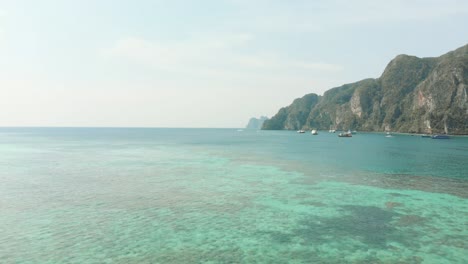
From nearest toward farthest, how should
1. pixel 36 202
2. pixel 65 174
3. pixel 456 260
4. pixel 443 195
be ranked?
pixel 456 260 → pixel 36 202 → pixel 443 195 → pixel 65 174

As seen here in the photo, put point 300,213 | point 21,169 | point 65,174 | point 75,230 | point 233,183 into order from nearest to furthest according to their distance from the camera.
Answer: point 75,230, point 300,213, point 233,183, point 65,174, point 21,169

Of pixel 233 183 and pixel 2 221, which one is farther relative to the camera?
pixel 233 183

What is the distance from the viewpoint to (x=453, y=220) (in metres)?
30.5

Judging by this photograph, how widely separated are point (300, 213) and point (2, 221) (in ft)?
94.8

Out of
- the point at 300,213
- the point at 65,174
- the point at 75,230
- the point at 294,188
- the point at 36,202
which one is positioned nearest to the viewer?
the point at 75,230

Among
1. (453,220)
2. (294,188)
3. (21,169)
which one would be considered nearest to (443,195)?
(453,220)

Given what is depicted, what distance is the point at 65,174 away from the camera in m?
59.2

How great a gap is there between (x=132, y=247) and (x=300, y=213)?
17317 mm

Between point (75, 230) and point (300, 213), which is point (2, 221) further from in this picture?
point (300, 213)

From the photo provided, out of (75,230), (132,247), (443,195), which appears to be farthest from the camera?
(443,195)

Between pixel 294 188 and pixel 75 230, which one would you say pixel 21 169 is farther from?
pixel 294 188

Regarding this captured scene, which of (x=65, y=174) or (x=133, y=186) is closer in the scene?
(x=133, y=186)

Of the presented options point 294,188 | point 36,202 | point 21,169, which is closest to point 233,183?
point 294,188

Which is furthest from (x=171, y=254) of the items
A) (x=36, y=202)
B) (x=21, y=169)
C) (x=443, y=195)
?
(x=21, y=169)
